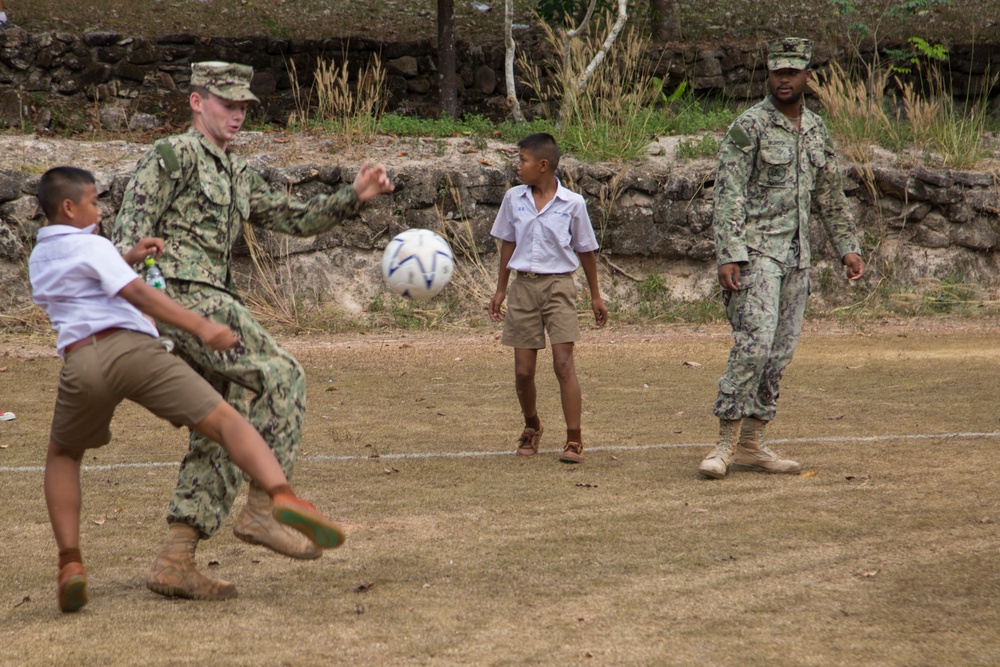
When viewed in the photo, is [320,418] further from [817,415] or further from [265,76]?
[265,76]

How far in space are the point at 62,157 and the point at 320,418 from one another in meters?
7.73

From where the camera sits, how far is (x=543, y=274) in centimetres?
679

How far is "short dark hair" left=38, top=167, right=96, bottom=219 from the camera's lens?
13.1 ft

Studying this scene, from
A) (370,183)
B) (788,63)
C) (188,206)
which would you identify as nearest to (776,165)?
(788,63)

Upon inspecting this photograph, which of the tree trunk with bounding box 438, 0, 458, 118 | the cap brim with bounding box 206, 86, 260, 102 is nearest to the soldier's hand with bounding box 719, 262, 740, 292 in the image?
the cap brim with bounding box 206, 86, 260, 102

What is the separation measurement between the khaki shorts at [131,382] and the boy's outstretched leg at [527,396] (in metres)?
3.03

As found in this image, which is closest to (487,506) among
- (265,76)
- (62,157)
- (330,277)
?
(330,277)

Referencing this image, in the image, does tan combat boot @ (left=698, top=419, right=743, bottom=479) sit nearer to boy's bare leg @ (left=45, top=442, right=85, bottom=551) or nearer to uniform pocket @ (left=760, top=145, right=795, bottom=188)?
uniform pocket @ (left=760, top=145, right=795, bottom=188)

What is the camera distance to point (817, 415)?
8.15 m

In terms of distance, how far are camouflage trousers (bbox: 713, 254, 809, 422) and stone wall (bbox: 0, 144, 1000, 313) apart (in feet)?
25.9

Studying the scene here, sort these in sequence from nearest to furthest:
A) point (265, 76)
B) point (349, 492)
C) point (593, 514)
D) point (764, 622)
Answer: point (764, 622), point (593, 514), point (349, 492), point (265, 76)

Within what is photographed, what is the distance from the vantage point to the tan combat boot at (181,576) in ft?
13.6

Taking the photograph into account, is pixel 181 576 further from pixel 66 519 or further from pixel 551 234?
pixel 551 234

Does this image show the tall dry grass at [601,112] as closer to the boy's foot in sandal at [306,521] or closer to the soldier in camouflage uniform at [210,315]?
the soldier in camouflage uniform at [210,315]
